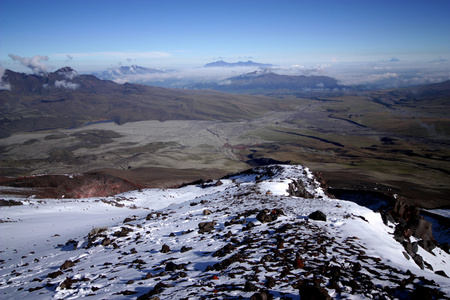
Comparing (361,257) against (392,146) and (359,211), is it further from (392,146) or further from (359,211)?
(392,146)

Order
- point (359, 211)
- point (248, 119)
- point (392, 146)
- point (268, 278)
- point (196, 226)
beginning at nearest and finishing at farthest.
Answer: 1. point (268, 278)
2. point (196, 226)
3. point (359, 211)
4. point (392, 146)
5. point (248, 119)

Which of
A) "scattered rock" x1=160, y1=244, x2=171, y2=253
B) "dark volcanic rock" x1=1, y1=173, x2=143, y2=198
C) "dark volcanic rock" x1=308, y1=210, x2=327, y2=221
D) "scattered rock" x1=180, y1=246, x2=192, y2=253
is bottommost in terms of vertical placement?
"dark volcanic rock" x1=1, y1=173, x2=143, y2=198

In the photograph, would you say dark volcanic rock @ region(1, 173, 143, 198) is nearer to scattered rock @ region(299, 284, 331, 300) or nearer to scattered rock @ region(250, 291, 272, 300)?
scattered rock @ region(250, 291, 272, 300)

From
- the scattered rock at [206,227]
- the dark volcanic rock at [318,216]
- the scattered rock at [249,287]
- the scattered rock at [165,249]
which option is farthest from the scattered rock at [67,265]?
the dark volcanic rock at [318,216]

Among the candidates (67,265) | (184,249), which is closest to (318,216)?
(184,249)

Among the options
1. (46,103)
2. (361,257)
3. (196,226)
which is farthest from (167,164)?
(46,103)

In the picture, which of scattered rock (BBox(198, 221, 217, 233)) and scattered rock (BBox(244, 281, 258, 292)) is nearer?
scattered rock (BBox(244, 281, 258, 292))

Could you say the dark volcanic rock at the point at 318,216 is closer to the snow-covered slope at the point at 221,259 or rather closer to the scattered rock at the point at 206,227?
the snow-covered slope at the point at 221,259

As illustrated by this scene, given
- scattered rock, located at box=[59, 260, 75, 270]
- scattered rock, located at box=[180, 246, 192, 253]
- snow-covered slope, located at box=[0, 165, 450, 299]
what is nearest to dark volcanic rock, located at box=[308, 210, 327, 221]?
snow-covered slope, located at box=[0, 165, 450, 299]
